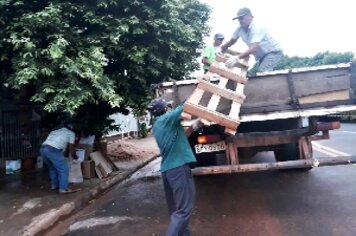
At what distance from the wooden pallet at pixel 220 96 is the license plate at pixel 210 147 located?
1.06 meters

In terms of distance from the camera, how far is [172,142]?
407 cm

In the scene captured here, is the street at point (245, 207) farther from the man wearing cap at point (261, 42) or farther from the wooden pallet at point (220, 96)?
the man wearing cap at point (261, 42)

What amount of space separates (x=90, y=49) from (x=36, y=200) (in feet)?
9.21

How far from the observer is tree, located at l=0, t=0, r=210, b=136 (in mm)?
5750

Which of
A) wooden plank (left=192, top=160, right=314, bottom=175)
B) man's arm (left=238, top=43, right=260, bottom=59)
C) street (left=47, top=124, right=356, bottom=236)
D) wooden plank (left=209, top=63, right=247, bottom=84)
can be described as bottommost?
street (left=47, top=124, right=356, bottom=236)

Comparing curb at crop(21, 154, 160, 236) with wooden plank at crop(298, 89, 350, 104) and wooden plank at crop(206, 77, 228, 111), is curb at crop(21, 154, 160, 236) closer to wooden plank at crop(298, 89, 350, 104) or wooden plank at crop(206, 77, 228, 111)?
wooden plank at crop(206, 77, 228, 111)

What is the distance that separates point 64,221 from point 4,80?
2.70m

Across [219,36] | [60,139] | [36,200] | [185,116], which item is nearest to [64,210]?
[36,200]

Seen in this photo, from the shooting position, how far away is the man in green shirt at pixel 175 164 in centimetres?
391

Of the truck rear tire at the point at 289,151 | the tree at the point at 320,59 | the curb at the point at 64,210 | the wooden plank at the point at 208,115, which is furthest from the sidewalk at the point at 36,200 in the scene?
the tree at the point at 320,59

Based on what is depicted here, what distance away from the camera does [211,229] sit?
4.75 m

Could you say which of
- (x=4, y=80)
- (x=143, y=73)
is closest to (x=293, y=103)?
(x=143, y=73)

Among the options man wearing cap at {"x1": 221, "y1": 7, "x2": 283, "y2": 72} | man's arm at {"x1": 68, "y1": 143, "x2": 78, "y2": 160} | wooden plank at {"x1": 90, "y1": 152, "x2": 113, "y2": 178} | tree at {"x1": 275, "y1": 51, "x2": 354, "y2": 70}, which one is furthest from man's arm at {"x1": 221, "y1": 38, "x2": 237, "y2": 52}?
tree at {"x1": 275, "y1": 51, "x2": 354, "y2": 70}

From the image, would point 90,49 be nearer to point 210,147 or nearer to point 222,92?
point 210,147
